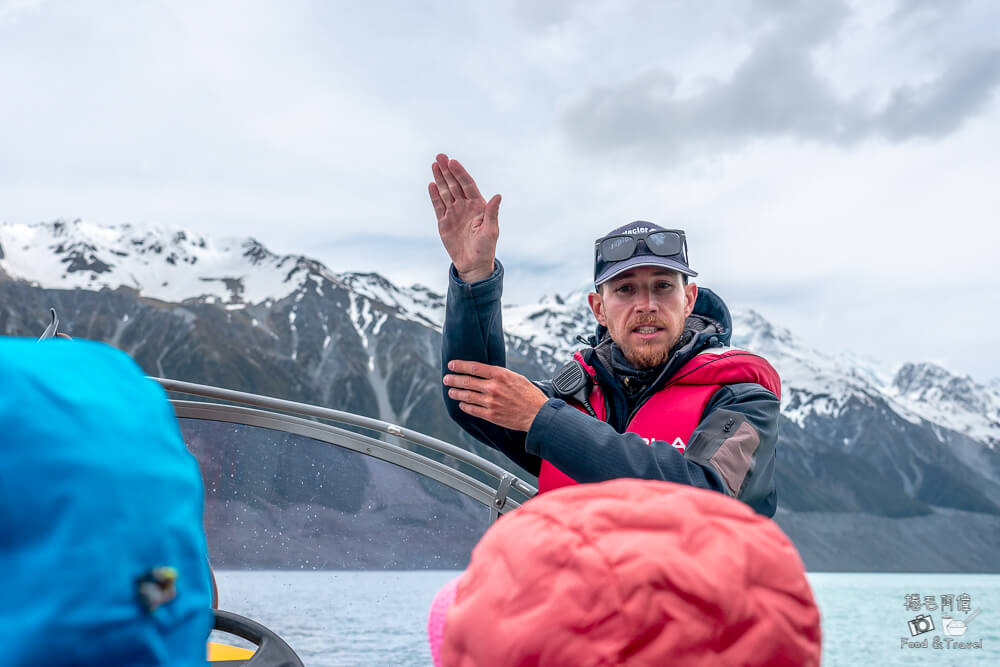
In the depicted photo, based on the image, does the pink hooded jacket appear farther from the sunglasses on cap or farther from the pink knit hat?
the sunglasses on cap

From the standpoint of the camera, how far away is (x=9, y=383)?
63 centimetres

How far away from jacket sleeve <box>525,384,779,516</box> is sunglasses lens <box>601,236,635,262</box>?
0.67 metres

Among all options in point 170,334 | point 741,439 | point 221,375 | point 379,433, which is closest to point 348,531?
point 379,433

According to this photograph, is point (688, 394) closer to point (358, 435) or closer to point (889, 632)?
point (358, 435)

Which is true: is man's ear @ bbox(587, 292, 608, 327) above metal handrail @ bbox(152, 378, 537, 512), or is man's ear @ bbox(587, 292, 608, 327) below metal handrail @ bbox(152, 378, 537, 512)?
above

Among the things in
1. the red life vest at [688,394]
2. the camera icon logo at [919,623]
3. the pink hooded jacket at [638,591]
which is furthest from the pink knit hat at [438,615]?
the camera icon logo at [919,623]

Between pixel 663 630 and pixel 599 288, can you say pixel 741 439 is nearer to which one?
pixel 599 288

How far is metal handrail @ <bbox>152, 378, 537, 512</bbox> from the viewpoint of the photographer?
9.22 feet

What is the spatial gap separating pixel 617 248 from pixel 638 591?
6.71ft

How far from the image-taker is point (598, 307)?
9.43 ft

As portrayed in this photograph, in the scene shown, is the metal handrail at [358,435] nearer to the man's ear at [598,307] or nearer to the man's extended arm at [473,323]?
the man's extended arm at [473,323]

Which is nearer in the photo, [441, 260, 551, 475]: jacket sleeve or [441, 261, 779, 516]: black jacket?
[441, 261, 779, 516]: black jacket

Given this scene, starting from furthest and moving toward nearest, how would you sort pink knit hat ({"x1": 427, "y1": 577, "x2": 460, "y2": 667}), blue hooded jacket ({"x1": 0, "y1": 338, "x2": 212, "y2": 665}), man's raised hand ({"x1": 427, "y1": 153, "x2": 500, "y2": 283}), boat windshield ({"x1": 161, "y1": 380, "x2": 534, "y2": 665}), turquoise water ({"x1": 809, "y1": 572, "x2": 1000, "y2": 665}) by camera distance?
turquoise water ({"x1": 809, "y1": 572, "x2": 1000, "y2": 665}) → boat windshield ({"x1": 161, "y1": 380, "x2": 534, "y2": 665}) → man's raised hand ({"x1": 427, "y1": 153, "x2": 500, "y2": 283}) → pink knit hat ({"x1": 427, "y1": 577, "x2": 460, "y2": 667}) → blue hooded jacket ({"x1": 0, "y1": 338, "x2": 212, "y2": 665})

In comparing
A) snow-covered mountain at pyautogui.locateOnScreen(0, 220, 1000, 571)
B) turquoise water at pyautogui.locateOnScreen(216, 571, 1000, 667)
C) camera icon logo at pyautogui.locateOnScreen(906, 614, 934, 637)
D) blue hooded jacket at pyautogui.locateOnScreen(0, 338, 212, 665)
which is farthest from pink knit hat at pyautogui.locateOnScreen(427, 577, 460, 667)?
snow-covered mountain at pyautogui.locateOnScreen(0, 220, 1000, 571)
